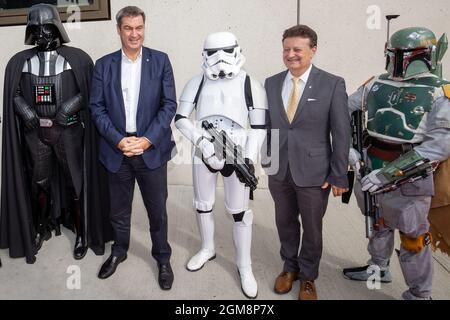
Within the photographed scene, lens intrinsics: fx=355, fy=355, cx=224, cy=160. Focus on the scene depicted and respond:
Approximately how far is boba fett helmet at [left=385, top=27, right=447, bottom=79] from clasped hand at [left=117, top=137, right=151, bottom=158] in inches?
54.4

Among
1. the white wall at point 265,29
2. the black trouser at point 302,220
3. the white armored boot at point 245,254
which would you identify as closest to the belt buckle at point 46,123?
the white armored boot at point 245,254

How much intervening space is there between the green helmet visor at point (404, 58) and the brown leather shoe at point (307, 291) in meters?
1.23

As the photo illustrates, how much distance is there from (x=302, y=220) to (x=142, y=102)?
1.12 m

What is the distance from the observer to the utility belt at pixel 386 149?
1.79m

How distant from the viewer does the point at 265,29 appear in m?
3.50

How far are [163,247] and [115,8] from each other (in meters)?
2.53

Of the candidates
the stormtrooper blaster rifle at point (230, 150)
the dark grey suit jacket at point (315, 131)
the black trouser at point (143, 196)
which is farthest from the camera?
the black trouser at point (143, 196)

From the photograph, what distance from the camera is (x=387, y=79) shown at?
1871 millimetres

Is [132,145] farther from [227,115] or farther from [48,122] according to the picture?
[48,122]

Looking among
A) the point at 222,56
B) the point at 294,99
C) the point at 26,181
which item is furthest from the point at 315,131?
the point at 26,181

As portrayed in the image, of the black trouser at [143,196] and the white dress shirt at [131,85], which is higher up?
the white dress shirt at [131,85]

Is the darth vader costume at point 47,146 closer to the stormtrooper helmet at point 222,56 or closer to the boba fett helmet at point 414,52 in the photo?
the stormtrooper helmet at point 222,56

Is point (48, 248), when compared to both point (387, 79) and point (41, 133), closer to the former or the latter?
point (41, 133)

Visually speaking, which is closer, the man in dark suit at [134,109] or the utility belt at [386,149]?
the utility belt at [386,149]
